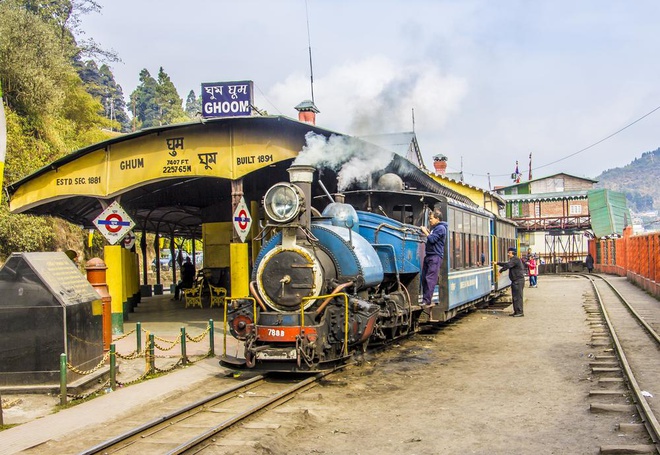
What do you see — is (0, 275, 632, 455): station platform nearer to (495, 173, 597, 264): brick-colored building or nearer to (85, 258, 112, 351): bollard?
(85, 258, 112, 351): bollard

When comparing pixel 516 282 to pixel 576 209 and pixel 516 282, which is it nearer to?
pixel 516 282

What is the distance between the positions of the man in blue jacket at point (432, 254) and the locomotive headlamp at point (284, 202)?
326 centimetres

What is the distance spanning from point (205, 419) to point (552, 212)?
2245 inches

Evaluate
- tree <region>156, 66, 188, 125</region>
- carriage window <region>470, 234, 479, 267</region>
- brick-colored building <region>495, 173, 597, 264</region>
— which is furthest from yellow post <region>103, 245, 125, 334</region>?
tree <region>156, 66, 188, 125</region>

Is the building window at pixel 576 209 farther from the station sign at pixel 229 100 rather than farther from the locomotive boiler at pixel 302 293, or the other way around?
the locomotive boiler at pixel 302 293

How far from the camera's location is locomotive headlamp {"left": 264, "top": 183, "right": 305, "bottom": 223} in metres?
8.69

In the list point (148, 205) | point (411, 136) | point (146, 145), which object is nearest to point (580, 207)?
point (411, 136)

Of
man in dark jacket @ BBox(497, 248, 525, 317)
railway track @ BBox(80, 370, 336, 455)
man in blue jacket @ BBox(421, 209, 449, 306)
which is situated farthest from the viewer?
man in dark jacket @ BBox(497, 248, 525, 317)

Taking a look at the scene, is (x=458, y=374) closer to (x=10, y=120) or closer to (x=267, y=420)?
(x=267, y=420)

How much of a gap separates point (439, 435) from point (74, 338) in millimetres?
5171

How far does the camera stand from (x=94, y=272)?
1148 cm

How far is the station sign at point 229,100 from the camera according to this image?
14.4 meters

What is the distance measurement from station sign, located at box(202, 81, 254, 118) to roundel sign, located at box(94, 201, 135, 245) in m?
2.84

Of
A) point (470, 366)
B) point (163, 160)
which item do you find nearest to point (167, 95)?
point (163, 160)
